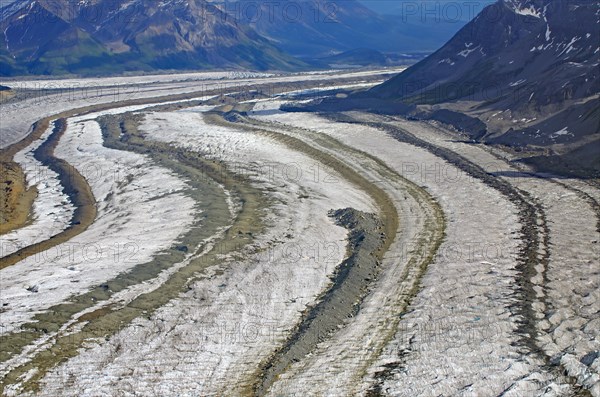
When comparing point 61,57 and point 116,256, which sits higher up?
point 61,57

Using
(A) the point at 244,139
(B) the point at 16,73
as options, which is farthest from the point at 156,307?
(B) the point at 16,73

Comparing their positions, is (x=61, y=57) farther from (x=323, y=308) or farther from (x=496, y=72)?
(x=323, y=308)

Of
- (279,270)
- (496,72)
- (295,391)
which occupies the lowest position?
(295,391)

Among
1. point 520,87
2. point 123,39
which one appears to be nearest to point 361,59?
point 123,39

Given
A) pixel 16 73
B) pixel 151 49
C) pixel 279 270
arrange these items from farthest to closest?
pixel 151 49 → pixel 16 73 → pixel 279 270

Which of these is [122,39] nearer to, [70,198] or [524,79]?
[524,79]

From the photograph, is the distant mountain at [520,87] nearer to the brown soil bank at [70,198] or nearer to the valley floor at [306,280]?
the valley floor at [306,280]

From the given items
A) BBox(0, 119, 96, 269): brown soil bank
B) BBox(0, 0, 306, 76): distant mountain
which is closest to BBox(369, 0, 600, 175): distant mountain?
BBox(0, 119, 96, 269): brown soil bank
